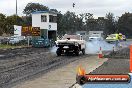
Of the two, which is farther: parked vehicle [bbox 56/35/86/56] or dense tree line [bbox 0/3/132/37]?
dense tree line [bbox 0/3/132/37]

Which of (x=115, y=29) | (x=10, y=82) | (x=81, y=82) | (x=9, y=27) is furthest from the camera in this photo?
(x=115, y=29)

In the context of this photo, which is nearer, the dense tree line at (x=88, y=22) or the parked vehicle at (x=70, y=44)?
the parked vehicle at (x=70, y=44)

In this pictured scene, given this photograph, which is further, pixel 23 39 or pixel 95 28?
pixel 95 28

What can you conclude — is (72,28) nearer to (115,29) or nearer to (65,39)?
(115,29)

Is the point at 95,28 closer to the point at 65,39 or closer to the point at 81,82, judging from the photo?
the point at 65,39

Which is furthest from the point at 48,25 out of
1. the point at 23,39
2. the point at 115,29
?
the point at 115,29

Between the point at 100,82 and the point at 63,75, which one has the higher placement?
the point at 100,82

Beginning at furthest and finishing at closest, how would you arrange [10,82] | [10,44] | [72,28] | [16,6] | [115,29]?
[115,29]
[72,28]
[16,6]
[10,44]
[10,82]

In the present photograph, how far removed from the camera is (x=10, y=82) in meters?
15.5

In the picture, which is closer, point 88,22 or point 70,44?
point 70,44

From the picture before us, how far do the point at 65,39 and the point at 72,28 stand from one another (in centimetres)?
10298

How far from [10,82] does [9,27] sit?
227 ft

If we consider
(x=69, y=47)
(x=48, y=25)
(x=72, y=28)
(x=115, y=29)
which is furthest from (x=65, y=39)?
(x=115, y=29)

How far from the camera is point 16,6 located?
93875mm
